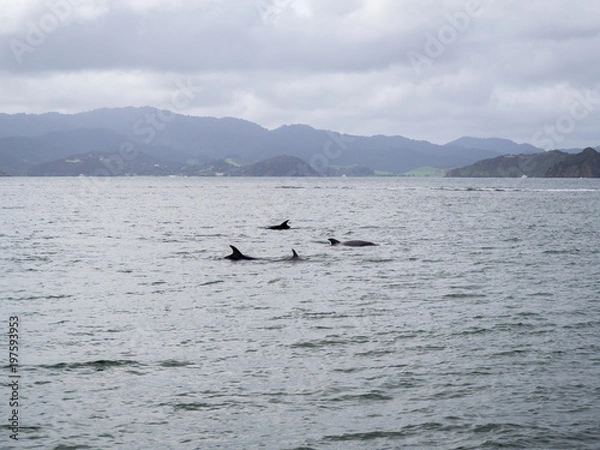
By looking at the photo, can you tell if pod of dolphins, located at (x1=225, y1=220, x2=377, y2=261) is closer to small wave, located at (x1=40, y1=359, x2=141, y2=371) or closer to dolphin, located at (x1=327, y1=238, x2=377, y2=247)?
dolphin, located at (x1=327, y1=238, x2=377, y2=247)

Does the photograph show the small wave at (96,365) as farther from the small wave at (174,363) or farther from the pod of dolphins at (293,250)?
the pod of dolphins at (293,250)

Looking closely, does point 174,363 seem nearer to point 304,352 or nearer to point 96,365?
point 96,365

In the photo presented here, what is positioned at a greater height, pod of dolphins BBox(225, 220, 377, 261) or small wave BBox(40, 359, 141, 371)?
pod of dolphins BBox(225, 220, 377, 261)

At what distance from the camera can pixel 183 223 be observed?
2995 inches

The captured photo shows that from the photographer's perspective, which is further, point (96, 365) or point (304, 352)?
point (304, 352)

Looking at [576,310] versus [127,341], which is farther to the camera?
[576,310]

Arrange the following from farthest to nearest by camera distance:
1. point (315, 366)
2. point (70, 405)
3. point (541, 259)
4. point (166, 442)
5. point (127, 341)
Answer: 1. point (541, 259)
2. point (127, 341)
3. point (315, 366)
4. point (70, 405)
5. point (166, 442)

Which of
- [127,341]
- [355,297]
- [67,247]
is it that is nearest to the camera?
[127,341]

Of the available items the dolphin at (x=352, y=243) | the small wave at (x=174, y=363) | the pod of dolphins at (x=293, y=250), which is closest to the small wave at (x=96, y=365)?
the small wave at (x=174, y=363)

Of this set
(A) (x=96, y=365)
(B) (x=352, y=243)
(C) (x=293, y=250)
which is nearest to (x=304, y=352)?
(A) (x=96, y=365)

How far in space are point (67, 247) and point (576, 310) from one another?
35751mm

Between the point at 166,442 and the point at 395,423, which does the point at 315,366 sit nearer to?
the point at 395,423

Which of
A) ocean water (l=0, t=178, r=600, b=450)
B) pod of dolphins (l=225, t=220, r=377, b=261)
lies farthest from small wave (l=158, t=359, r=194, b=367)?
pod of dolphins (l=225, t=220, r=377, b=261)

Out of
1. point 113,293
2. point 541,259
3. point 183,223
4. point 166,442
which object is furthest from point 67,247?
point 166,442
